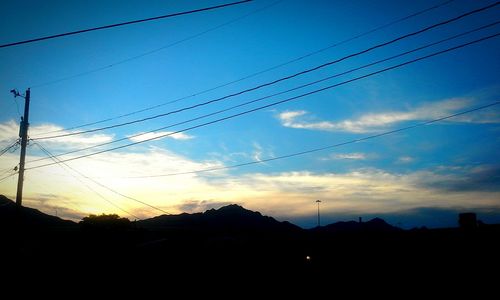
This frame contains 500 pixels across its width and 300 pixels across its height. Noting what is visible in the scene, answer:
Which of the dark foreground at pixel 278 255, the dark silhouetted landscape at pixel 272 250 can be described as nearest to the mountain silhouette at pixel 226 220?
the dark silhouetted landscape at pixel 272 250

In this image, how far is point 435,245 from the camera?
12391mm

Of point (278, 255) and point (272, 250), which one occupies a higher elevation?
point (272, 250)

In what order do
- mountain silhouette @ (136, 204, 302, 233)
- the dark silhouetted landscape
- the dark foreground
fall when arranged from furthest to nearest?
mountain silhouette @ (136, 204, 302, 233)
the dark silhouetted landscape
the dark foreground

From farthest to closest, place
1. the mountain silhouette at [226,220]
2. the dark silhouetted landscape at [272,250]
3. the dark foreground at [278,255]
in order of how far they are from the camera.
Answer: the mountain silhouette at [226,220] < the dark silhouetted landscape at [272,250] < the dark foreground at [278,255]

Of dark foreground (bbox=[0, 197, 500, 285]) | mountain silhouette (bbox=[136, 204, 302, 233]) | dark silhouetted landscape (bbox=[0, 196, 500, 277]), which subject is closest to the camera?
dark foreground (bbox=[0, 197, 500, 285])

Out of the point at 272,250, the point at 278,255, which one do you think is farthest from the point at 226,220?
the point at 278,255

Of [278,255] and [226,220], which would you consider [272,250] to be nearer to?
[278,255]

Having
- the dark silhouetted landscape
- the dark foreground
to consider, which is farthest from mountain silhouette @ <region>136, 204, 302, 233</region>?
the dark foreground

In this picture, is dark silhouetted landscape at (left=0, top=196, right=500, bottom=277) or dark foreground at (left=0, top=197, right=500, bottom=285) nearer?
dark foreground at (left=0, top=197, right=500, bottom=285)

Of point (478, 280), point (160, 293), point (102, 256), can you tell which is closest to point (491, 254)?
point (478, 280)

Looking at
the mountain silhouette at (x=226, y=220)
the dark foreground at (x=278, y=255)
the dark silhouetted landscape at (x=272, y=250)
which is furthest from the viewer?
the mountain silhouette at (x=226, y=220)

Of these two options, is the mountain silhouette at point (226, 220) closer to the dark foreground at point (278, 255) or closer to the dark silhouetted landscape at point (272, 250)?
the dark silhouetted landscape at point (272, 250)

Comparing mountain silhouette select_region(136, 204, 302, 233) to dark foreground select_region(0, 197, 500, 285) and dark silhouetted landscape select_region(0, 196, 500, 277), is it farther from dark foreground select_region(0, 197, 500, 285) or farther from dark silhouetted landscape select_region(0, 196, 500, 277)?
dark foreground select_region(0, 197, 500, 285)

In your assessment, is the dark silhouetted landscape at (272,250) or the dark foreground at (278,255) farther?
the dark silhouetted landscape at (272,250)
